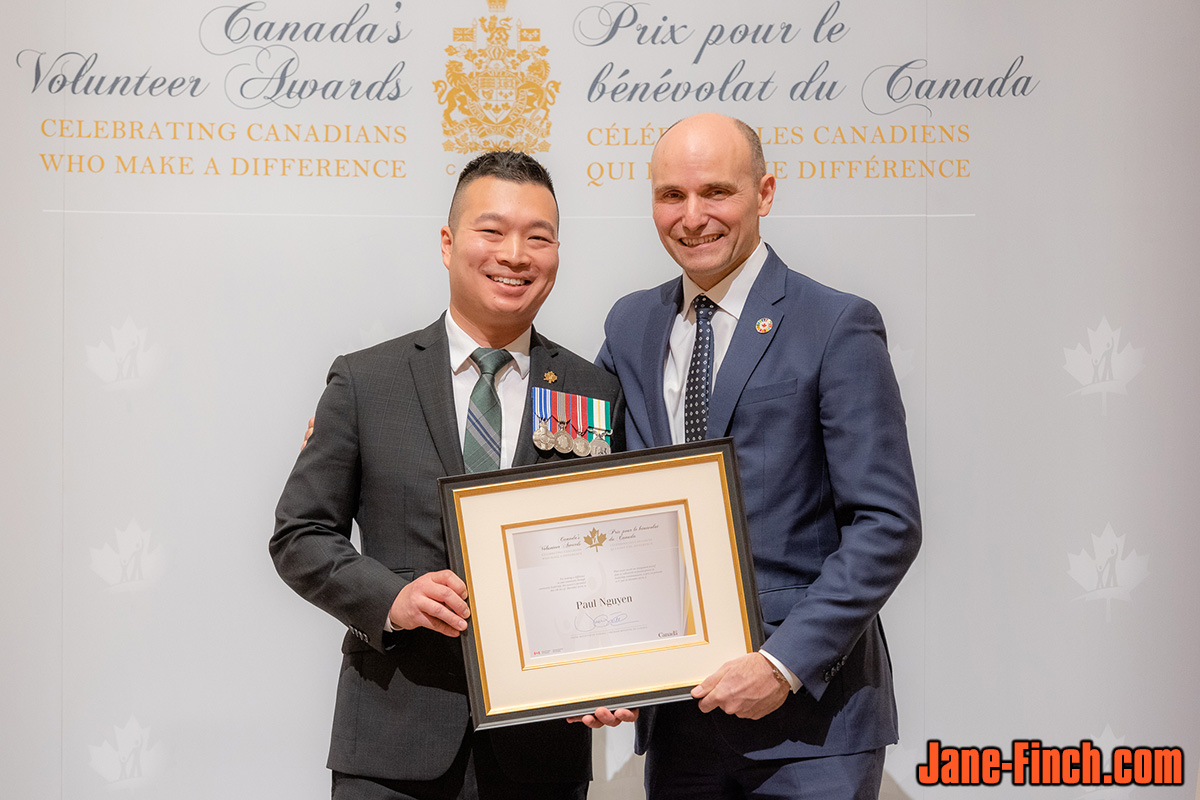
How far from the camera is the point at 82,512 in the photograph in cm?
296

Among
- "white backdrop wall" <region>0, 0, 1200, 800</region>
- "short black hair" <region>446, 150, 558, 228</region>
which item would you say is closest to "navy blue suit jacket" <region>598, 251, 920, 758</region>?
"short black hair" <region>446, 150, 558, 228</region>

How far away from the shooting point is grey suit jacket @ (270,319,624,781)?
1.77 m

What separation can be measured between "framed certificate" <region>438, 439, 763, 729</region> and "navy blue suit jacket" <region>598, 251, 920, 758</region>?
0.15 meters

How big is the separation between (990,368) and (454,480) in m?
2.01

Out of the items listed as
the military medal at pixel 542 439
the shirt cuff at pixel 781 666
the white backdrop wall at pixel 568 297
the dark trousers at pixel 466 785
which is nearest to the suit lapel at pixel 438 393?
the military medal at pixel 542 439

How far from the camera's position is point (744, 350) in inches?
74.4

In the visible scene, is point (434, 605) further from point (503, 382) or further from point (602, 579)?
point (503, 382)

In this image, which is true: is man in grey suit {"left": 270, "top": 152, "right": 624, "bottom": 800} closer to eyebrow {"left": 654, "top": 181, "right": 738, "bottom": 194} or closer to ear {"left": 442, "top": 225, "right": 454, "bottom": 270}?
ear {"left": 442, "top": 225, "right": 454, "bottom": 270}

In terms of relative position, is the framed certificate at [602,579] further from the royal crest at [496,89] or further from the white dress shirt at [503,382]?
the royal crest at [496,89]

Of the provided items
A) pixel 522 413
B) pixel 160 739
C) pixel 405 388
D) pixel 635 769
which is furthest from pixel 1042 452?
pixel 160 739

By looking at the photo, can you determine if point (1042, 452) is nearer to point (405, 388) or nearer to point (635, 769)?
point (635, 769)

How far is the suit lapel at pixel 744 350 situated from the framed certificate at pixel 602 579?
0.56ft

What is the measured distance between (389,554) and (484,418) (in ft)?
1.00

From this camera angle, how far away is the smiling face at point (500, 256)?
74.5 inches
